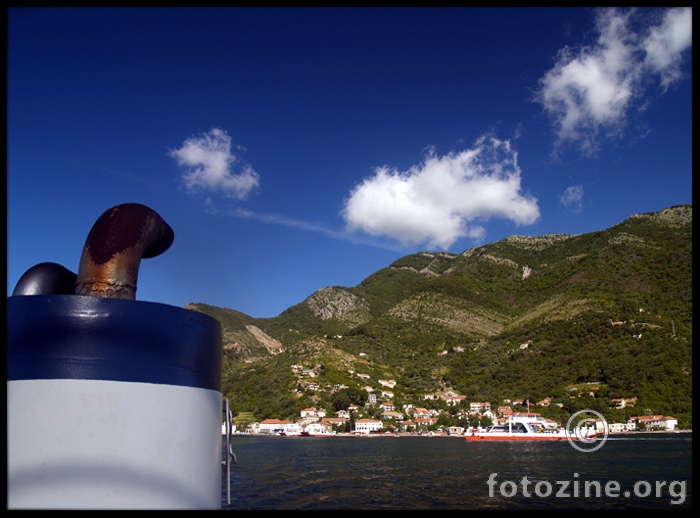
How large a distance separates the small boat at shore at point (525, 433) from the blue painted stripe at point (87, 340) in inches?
3209

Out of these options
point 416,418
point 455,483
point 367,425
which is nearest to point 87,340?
point 455,483

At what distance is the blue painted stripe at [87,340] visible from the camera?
11.8 ft

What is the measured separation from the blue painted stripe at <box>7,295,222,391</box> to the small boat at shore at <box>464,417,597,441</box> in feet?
267

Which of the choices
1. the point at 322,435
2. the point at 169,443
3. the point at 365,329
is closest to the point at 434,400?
the point at 322,435

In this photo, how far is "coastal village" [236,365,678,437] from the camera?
100 meters

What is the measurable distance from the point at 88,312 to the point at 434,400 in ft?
412

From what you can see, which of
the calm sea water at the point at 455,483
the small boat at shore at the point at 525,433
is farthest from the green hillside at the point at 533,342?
the calm sea water at the point at 455,483

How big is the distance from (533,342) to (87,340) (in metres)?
143

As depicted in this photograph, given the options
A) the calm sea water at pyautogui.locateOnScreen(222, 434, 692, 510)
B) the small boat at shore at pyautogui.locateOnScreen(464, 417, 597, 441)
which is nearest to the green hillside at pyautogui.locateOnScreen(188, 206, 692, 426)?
the small boat at shore at pyautogui.locateOnScreen(464, 417, 597, 441)

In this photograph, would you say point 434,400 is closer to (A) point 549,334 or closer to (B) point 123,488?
(A) point 549,334

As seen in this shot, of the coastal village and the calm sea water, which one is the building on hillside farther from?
the calm sea water

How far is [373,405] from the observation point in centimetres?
12044

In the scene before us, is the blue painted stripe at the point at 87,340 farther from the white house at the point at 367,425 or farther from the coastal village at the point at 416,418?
the white house at the point at 367,425

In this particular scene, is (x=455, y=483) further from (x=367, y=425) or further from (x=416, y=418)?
(x=416, y=418)
